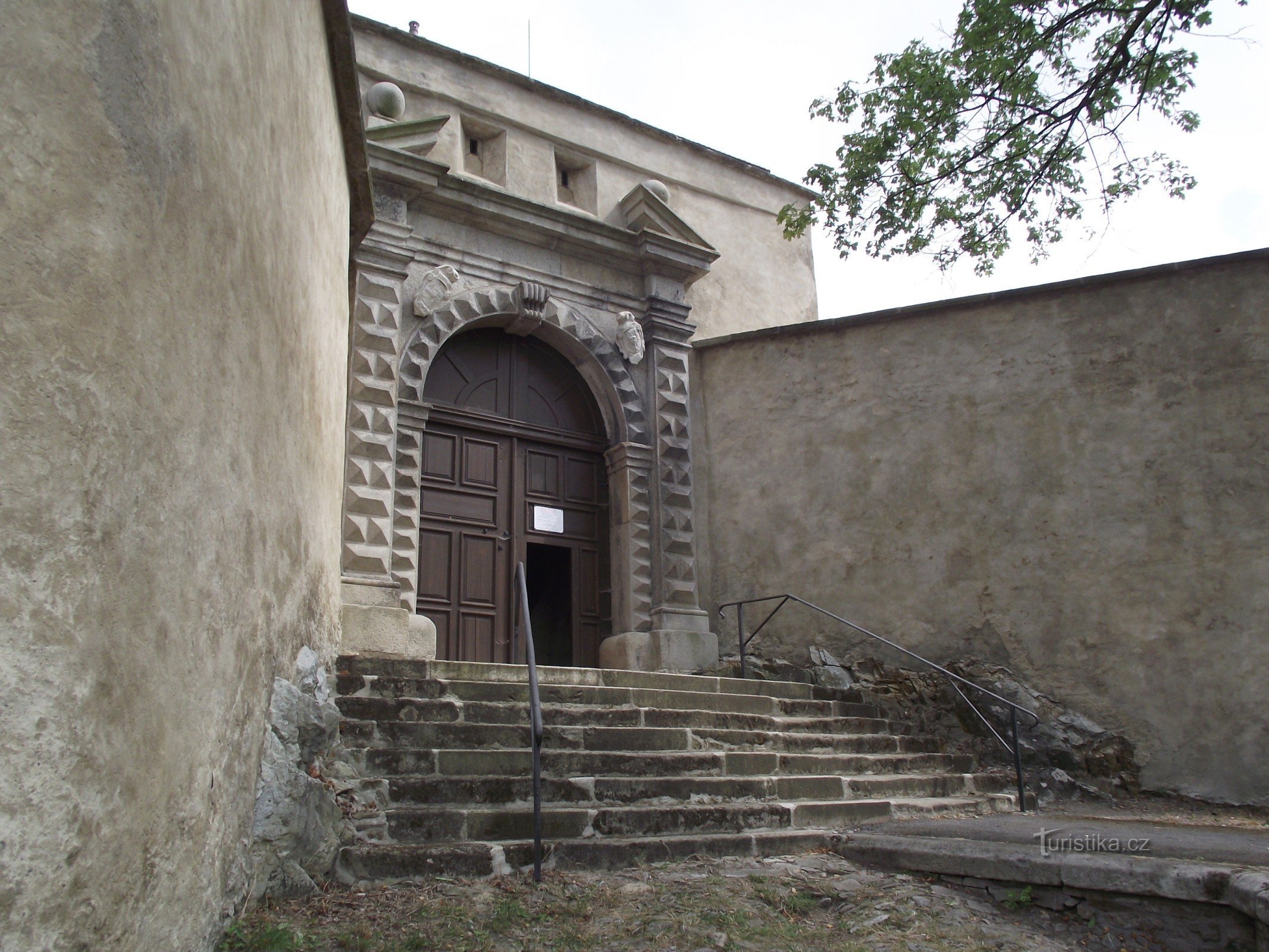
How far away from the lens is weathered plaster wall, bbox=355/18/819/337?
9445 mm

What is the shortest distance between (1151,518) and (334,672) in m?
6.10

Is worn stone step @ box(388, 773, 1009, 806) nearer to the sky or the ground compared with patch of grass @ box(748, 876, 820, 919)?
nearer to the sky

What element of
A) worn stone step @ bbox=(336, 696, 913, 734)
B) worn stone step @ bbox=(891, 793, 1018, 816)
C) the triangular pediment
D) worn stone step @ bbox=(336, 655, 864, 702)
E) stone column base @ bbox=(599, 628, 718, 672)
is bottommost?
worn stone step @ bbox=(891, 793, 1018, 816)

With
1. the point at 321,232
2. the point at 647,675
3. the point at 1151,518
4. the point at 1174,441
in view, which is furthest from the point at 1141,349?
the point at 321,232

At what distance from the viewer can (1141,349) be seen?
316 inches

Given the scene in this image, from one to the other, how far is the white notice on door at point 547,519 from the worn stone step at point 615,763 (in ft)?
11.4

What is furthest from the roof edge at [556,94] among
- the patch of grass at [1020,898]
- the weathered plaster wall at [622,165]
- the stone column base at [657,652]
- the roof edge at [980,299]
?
the patch of grass at [1020,898]

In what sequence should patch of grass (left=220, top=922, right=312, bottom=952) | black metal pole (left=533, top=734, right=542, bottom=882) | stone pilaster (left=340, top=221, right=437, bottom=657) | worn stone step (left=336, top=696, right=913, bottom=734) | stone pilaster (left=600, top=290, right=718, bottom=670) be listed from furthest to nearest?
stone pilaster (left=600, top=290, right=718, bottom=670)
stone pilaster (left=340, top=221, right=437, bottom=657)
worn stone step (left=336, top=696, right=913, bottom=734)
black metal pole (left=533, top=734, right=542, bottom=882)
patch of grass (left=220, top=922, right=312, bottom=952)

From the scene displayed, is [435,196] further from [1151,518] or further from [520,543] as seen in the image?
[1151,518]

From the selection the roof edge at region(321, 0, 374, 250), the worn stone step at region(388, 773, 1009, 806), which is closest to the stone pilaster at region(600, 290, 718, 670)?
the worn stone step at region(388, 773, 1009, 806)

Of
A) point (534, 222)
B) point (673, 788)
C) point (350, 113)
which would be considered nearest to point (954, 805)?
point (673, 788)

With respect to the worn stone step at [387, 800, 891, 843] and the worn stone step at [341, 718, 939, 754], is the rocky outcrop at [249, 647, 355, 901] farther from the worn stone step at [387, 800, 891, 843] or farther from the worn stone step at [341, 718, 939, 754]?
the worn stone step at [341, 718, 939, 754]

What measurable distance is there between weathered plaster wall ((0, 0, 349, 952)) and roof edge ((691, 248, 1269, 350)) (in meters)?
6.69

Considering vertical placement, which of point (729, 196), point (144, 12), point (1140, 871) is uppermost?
point (729, 196)
